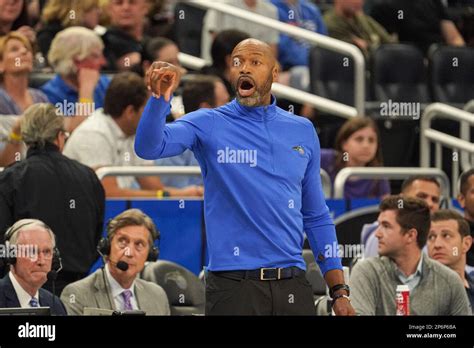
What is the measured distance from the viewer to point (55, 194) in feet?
25.0

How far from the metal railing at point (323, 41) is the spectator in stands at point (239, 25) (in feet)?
0.63

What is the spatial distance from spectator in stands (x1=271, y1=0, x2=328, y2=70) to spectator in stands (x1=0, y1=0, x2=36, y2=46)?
80.9 inches

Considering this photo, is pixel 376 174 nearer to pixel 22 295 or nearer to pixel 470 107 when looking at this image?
pixel 470 107

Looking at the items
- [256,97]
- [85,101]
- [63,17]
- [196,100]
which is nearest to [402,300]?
[256,97]

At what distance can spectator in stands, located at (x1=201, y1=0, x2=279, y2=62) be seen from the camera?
10703 mm

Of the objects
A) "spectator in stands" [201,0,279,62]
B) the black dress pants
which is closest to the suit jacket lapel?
the black dress pants

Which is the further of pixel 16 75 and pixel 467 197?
pixel 16 75

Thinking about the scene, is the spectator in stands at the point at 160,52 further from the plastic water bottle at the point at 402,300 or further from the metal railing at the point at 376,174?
the plastic water bottle at the point at 402,300

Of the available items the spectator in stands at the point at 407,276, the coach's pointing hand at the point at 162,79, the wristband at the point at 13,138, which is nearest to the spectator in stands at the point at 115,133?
the wristband at the point at 13,138

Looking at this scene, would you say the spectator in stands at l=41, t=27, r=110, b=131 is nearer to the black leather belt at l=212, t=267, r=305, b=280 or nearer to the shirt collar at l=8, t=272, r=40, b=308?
the shirt collar at l=8, t=272, r=40, b=308

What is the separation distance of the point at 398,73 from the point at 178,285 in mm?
3711
